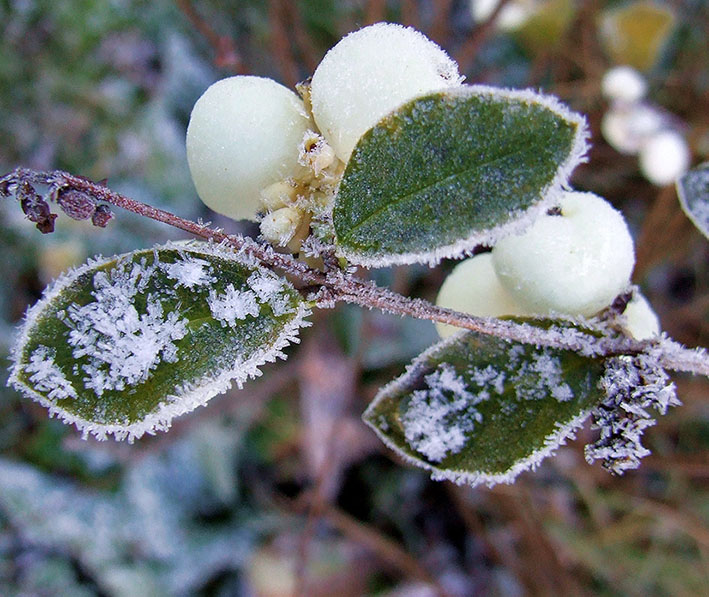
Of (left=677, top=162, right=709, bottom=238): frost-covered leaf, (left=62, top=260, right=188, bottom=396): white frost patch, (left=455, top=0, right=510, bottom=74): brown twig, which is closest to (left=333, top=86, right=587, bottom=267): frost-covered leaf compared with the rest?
(left=62, top=260, right=188, bottom=396): white frost patch

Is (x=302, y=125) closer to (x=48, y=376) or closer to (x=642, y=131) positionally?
(x=48, y=376)

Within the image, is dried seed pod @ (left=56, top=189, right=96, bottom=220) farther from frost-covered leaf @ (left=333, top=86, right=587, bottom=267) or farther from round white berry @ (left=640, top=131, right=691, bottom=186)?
round white berry @ (left=640, top=131, right=691, bottom=186)

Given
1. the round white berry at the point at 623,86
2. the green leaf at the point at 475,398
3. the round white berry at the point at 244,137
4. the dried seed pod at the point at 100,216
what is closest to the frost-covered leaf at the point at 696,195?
the green leaf at the point at 475,398

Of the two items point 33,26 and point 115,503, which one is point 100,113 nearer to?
point 33,26

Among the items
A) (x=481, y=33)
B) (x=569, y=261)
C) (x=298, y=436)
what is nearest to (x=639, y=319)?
(x=569, y=261)

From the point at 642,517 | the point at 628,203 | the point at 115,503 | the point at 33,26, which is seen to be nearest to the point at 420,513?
the point at 642,517

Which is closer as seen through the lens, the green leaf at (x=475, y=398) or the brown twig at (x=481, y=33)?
the green leaf at (x=475, y=398)

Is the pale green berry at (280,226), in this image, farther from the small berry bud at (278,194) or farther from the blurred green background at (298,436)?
the blurred green background at (298,436)

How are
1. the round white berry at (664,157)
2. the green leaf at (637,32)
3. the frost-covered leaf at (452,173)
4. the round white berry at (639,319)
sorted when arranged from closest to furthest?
the frost-covered leaf at (452,173)
the round white berry at (639,319)
the round white berry at (664,157)
the green leaf at (637,32)
